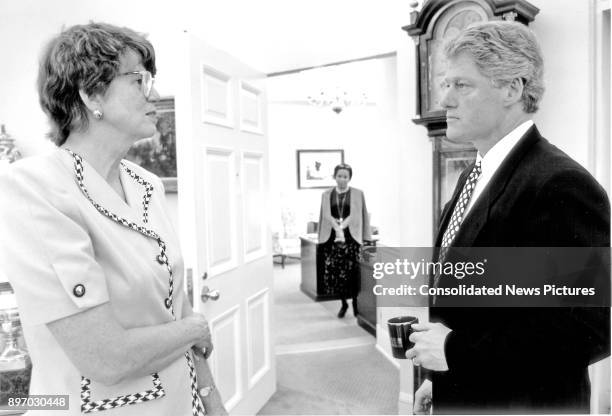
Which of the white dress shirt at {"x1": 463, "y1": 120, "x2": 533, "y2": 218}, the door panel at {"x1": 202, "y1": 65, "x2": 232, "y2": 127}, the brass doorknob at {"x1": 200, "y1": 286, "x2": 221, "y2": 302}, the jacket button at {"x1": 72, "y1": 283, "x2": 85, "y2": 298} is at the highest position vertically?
the door panel at {"x1": 202, "y1": 65, "x2": 232, "y2": 127}

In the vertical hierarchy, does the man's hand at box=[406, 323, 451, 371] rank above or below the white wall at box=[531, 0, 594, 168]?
below

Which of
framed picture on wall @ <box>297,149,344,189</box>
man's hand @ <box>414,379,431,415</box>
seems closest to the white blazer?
man's hand @ <box>414,379,431,415</box>

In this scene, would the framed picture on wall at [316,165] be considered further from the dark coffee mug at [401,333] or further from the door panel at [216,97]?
the dark coffee mug at [401,333]

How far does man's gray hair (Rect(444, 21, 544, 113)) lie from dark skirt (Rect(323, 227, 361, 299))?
3.56 meters

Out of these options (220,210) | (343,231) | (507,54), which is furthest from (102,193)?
(343,231)

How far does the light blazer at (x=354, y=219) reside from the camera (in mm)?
4430

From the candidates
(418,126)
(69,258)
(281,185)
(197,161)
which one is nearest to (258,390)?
(197,161)

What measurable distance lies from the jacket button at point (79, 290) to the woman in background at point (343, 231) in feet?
12.1

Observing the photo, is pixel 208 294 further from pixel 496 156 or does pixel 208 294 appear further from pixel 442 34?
pixel 442 34

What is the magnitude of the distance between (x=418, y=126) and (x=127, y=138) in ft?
5.18

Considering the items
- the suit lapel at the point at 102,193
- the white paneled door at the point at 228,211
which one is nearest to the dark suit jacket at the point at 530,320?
the suit lapel at the point at 102,193

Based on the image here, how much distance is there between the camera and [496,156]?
1.04 m

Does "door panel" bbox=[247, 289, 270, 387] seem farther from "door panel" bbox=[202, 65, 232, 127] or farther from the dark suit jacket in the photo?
the dark suit jacket

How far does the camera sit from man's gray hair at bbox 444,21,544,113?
100 centimetres
